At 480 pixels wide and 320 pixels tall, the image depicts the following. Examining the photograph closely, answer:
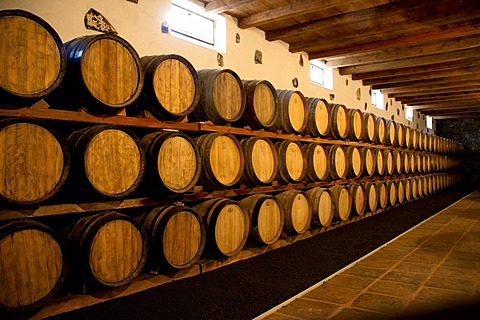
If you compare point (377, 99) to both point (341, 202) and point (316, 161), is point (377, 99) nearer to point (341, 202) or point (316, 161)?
point (341, 202)

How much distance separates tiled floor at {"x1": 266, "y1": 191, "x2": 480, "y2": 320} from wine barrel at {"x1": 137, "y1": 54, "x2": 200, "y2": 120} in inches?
71.1

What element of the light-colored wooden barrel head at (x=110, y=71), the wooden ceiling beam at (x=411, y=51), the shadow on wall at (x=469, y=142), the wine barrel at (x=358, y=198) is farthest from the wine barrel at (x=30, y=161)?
the shadow on wall at (x=469, y=142)

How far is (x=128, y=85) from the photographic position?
3.02m

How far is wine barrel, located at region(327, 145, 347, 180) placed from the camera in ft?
19.2

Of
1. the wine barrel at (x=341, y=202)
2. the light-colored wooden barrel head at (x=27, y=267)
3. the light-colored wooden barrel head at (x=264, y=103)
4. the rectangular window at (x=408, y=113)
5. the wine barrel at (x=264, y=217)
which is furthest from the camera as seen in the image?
the rectangular window at (x=408, y=113)

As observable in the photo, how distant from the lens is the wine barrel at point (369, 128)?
267 inches

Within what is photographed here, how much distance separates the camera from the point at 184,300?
2.92 meters

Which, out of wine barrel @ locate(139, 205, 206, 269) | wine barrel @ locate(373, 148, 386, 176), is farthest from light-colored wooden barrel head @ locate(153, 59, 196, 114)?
wine barrel @ locate(373, 148, 386, 176)

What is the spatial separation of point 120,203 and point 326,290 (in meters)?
1.71

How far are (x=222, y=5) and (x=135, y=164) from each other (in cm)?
281

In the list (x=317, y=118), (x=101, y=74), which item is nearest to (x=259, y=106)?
(x=317, y=118)

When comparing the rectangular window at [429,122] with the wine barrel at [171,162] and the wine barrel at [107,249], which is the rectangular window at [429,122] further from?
the wine barrel at [107,249]

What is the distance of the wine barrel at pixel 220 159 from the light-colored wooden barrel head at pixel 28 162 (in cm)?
143

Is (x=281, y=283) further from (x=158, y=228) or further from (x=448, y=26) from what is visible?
(x=448, y=26)
